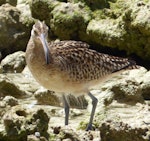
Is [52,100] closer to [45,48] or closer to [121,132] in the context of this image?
[45,48]

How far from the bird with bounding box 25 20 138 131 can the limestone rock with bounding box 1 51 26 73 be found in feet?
12.6

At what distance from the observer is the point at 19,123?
8344mm

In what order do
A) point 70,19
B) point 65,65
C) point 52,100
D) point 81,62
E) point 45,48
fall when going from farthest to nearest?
point 70,19 < point 52,100 < point 81,62 < point 65,65 < point 45,48

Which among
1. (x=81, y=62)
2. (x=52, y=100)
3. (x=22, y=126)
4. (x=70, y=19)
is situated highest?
(x=22, y=126)

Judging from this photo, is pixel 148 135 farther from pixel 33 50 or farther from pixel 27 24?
pixel 27 24

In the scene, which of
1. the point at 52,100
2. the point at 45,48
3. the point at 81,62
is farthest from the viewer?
the point at 52,100

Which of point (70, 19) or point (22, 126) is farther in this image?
point (70, 19)

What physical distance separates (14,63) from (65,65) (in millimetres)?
4530

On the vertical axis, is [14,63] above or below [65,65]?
below

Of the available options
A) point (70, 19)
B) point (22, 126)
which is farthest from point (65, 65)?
point (70, 19)

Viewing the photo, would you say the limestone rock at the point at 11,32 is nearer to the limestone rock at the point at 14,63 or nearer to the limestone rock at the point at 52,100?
the limestone rock at the point at 14,63

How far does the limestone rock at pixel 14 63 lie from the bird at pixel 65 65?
3.85 m

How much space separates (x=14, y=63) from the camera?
14438mm

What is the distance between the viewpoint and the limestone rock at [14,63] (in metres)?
14.4
